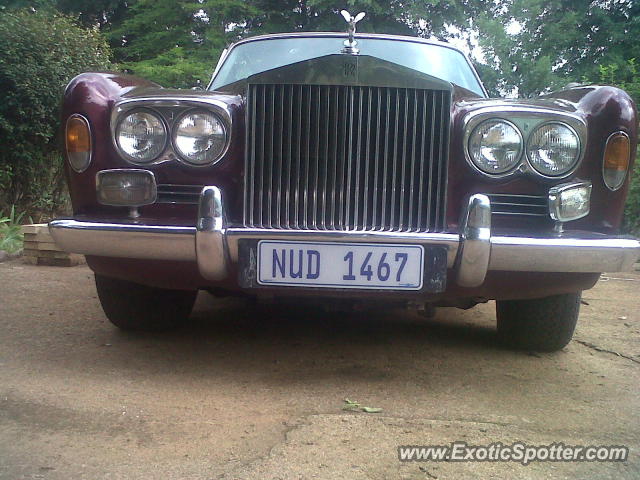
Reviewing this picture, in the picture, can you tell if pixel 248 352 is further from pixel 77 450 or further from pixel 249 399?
pixel 77 450

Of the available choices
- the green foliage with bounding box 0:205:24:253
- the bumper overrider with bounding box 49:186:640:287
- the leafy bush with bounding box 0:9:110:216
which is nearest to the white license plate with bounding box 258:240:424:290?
the bumper overrider with bounding box 49:186:640:287

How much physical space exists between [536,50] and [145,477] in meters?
14.7

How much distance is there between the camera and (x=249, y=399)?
8.04ft

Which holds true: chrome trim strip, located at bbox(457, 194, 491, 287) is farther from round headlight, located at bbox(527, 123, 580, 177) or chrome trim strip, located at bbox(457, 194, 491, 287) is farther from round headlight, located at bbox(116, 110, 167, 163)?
round headlight, located at bbox(116, 110, 167, 163)

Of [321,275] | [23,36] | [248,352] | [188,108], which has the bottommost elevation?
[248,352]

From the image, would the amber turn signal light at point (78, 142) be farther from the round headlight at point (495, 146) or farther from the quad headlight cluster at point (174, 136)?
the round headlight at point (495, 146)

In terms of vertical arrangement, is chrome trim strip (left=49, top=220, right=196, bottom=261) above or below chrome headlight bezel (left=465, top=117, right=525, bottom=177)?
below

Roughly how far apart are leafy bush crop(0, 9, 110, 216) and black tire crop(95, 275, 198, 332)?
448 centimetres

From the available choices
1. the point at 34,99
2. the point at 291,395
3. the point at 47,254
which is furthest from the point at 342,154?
the point at 34,99

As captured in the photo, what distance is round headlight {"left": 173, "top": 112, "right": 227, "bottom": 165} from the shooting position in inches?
103

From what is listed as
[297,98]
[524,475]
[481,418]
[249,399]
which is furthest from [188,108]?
[524,475]

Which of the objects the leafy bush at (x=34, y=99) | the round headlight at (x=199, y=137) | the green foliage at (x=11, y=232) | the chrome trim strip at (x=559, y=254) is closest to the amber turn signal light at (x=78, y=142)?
the round headlight at (x=199, y=137)

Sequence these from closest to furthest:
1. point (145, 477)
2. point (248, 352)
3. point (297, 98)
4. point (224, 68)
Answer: point (145, 477), point (297, 98), point (248, 352), point (224, 68)

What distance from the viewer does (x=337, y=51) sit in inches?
152
